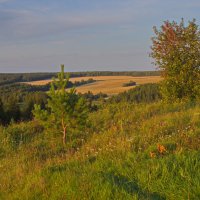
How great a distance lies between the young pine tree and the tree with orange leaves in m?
7.08

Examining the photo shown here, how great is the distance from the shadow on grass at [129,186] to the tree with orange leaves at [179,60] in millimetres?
12139

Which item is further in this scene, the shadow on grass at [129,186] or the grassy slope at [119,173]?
the grassy slope at [119,173]

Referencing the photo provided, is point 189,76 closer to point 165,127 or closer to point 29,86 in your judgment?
point 165,127

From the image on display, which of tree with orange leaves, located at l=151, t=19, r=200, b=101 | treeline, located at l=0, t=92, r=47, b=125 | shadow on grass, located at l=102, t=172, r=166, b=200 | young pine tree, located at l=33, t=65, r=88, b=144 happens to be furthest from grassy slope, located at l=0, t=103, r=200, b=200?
treeline, located at l=0, t=92, r=47, b=125

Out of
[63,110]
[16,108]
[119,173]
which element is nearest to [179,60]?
[63,110]

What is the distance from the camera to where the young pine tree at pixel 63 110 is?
11625 mm

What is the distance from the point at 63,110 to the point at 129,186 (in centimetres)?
658

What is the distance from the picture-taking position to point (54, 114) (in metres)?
11.7

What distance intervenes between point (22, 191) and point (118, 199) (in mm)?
2129

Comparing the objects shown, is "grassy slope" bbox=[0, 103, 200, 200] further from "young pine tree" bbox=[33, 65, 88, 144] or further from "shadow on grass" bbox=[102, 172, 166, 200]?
"young pine tree" bbox=[33, 65, 88, 144]

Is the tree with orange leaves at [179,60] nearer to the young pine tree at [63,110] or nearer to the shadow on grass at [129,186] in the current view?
the young pine tree at [63,110]

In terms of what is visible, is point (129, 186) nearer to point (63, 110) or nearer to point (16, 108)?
point (63, 110)

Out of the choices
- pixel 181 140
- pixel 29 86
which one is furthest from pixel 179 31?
pixel 29 86

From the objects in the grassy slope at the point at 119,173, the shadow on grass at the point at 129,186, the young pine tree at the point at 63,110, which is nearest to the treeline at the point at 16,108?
the young pine tree at the point at 63,110
